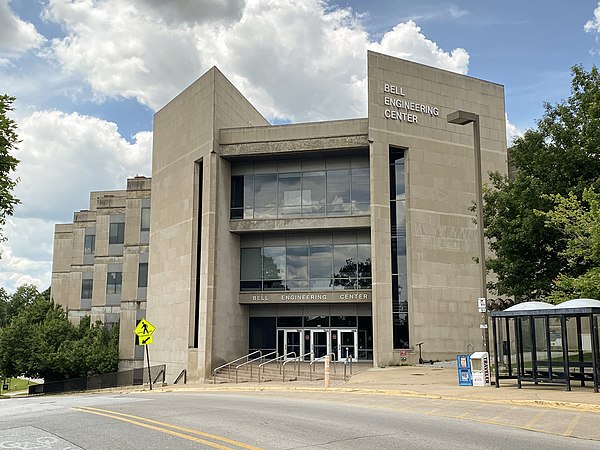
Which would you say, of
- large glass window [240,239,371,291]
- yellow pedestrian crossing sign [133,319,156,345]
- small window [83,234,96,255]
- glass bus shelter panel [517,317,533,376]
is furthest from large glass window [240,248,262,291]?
small window [83,234,96,255]

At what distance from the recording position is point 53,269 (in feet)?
208

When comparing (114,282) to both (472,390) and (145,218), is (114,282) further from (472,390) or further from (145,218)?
(472,390)

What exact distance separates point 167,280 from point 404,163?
1635cm

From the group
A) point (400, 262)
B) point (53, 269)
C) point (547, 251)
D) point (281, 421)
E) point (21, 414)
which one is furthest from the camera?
point (53, 269)

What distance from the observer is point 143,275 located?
46.7m

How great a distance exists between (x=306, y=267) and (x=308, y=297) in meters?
1.84

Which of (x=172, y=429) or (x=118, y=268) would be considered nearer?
(x=172, y=429)

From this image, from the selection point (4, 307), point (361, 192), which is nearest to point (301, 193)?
point (361, 192)

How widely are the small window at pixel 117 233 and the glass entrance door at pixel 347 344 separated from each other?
73.0ft

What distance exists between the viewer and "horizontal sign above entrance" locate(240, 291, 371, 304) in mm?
35219

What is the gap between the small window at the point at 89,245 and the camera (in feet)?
187

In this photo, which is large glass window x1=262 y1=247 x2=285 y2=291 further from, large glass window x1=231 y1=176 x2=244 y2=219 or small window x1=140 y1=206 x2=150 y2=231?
small window x1=140 y1=206 x2=150 y2=231

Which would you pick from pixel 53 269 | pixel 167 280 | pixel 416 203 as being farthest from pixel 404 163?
pixel 53 269

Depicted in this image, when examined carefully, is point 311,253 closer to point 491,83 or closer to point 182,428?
point 491,83
